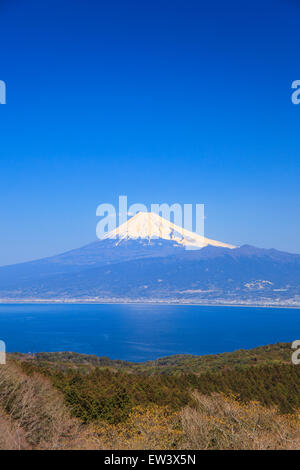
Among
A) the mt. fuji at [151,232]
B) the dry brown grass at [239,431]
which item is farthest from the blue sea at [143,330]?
the mt. fuji at [151,232]

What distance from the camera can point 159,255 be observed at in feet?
525

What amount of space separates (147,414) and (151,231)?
169 m

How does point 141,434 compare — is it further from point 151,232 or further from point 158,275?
point 151,232

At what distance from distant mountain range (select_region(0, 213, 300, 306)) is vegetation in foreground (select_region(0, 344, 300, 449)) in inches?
3777

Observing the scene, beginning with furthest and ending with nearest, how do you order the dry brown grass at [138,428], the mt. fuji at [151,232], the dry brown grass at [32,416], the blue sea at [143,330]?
the mt. fuji at [151,232]
the blue sea at [143,330]
the dry brown grass at [32,416]
the dry brown grass at [138,428]

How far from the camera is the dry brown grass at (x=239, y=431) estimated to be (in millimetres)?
7629

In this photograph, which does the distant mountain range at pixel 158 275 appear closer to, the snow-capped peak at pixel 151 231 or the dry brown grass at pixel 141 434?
the snow-capped peak at pixel 151 231

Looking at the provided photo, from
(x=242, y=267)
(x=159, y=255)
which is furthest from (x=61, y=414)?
(x=159, y=255)

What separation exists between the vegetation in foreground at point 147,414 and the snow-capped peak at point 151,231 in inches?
6213

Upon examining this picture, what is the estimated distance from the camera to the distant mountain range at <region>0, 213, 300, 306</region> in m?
118

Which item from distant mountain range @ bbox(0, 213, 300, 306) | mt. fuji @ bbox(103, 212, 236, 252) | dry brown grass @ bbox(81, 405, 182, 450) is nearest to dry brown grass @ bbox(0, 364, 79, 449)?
dry brown grass @ bbox(81, 405, 182, 450)

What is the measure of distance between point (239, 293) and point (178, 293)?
17133 mm

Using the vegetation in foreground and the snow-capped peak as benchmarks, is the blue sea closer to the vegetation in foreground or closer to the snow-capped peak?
the vegetation in foreground

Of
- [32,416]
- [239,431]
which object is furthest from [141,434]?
[32,416]
